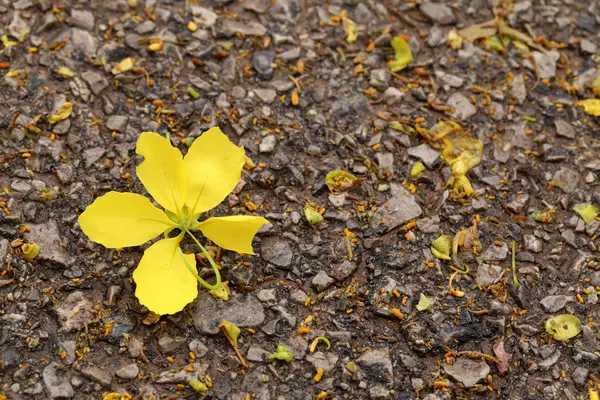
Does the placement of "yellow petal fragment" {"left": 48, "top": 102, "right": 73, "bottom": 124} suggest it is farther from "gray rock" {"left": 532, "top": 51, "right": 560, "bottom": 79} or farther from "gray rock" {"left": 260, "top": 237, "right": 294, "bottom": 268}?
"gray rock" {"left": 532, "top": 51, "right": 560, "bottom": 79}

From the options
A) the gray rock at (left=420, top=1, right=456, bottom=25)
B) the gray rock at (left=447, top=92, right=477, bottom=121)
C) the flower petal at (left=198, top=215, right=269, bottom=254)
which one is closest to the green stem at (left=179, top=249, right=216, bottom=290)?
the flower petal at (left=198, top=215, right=269, bottom=254)

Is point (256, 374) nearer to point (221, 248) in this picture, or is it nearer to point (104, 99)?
point (221, 248)

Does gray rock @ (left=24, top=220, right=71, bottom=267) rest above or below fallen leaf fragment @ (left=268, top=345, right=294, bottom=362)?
above

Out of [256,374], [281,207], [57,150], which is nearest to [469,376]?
[256,374]

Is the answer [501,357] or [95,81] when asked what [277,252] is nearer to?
[501,357]

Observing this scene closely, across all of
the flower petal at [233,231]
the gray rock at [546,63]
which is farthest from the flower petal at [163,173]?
the gray rock at [546,63]

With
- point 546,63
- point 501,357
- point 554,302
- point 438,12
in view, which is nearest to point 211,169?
point 501,357
